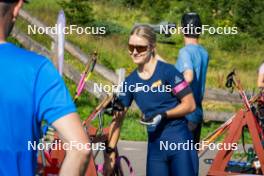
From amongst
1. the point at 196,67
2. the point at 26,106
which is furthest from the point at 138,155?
the point at 26,106

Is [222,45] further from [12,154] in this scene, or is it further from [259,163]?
[12,154]

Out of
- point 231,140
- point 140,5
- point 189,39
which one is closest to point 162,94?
point 189,39

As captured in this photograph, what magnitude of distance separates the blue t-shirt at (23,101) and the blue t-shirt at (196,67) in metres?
4.38

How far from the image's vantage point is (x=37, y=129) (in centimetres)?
283

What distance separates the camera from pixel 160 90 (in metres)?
6.01

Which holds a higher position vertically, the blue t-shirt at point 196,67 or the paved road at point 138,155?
the blue t-shirt at point 196,67

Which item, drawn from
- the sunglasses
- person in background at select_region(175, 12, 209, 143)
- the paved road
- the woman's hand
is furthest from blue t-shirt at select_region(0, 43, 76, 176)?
the paved road

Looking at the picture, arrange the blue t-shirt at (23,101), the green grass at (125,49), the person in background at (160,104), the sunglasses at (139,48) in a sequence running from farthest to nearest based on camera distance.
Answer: the green grass at (125,49)
the sunglasses at (139,48)
the person in background at (160,104)
the blue t-shirt at (23,101)

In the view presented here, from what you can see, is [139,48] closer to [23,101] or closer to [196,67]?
[196,67]

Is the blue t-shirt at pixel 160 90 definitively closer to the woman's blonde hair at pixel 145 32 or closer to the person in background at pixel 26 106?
the woman's blonde hair at pixel 145 32

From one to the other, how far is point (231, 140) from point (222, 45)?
1705 cm

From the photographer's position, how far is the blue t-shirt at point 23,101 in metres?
2.70

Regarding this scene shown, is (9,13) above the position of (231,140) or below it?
above

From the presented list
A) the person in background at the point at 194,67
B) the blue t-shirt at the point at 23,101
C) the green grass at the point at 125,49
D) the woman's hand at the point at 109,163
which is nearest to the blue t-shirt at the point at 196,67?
the person in background at the point at 194,67
